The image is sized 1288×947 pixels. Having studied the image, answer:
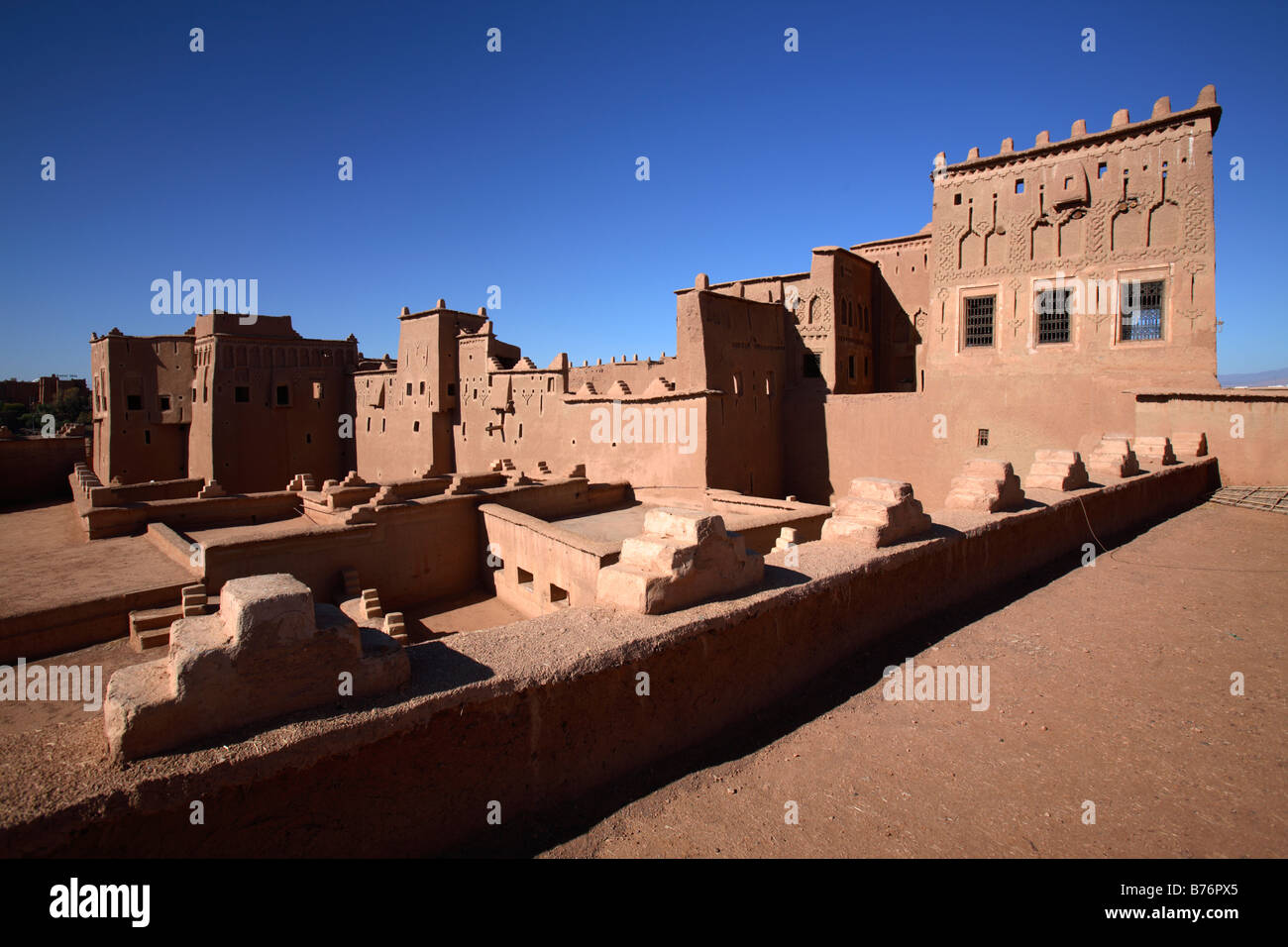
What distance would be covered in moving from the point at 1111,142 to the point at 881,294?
9.35 m

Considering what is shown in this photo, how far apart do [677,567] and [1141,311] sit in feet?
56.4

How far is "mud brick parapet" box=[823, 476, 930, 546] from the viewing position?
5.36 meters

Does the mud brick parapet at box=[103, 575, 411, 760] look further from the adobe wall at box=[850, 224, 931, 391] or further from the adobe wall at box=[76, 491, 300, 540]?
the adobe wall at box=[850, 224, 931, 391]

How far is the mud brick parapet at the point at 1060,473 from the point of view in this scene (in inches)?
340

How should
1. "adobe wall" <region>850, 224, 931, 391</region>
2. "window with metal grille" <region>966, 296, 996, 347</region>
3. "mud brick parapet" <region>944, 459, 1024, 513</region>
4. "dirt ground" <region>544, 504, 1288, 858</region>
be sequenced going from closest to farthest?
1. "dirt ground" <region>544, 504, 1288, 858</region>
2. "mud brick parapet" <region>944, 459, 1024, 513</region>
3. "window with metal grille" <region>966, 296, 996, 347</region>
4. "adobe wall" <region>850, 224, 931, 391</region>

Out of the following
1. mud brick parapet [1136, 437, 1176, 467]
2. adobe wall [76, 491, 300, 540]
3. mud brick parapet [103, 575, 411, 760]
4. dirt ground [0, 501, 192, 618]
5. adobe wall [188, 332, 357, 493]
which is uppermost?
adobe wall [188, 332, 357, 493]

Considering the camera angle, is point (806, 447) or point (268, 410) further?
point (268, 410)

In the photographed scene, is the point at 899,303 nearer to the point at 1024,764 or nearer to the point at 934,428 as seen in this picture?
the point at 934,428

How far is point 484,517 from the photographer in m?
14.5

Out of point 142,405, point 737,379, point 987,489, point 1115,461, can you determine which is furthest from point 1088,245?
point 142,405

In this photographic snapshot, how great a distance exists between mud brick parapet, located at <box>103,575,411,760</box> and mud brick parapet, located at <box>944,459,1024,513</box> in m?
6.06

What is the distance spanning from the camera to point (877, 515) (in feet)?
17.8

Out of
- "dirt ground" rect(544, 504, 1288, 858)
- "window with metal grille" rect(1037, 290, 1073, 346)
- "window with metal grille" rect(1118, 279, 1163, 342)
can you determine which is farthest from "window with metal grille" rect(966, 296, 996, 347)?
"dirt ground" rect(544, 504, 1288, 858)
